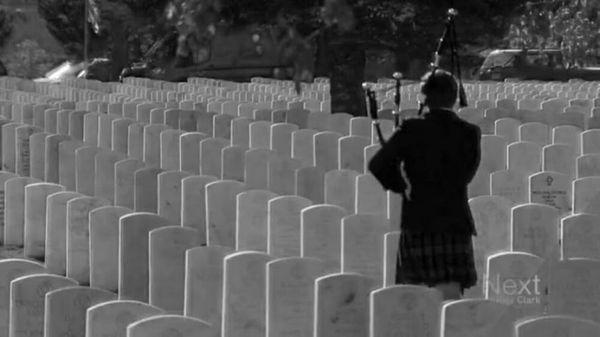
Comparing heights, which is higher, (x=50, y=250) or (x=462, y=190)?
(x=462, y=190)

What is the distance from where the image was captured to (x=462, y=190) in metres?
7.63

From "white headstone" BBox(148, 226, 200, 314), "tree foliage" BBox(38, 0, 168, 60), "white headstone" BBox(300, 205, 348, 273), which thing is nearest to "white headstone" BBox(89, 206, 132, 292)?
"white headstone" BBox(300, 205, 348, 273)

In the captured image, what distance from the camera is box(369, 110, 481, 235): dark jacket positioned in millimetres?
7527

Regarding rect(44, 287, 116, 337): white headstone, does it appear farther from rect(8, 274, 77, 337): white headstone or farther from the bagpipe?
the bagpipe

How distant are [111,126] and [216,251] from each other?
362 inches

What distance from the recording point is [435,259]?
766 cm

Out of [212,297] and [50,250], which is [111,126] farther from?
[212,297]

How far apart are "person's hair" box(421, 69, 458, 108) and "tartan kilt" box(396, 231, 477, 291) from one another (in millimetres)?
608

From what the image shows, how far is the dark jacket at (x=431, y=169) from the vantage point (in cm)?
753

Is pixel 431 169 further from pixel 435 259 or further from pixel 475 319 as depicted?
pixel 475 319

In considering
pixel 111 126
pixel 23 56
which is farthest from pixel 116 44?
pixel 111 126

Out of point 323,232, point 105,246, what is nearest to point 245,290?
point 323,232

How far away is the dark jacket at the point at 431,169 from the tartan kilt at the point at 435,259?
0.05 metres

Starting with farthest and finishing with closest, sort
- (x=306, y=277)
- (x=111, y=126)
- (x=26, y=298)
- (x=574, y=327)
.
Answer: (x=111, y=126) < (x=306, y=277) < (x=26, y=298) < (x=574, y=327)
